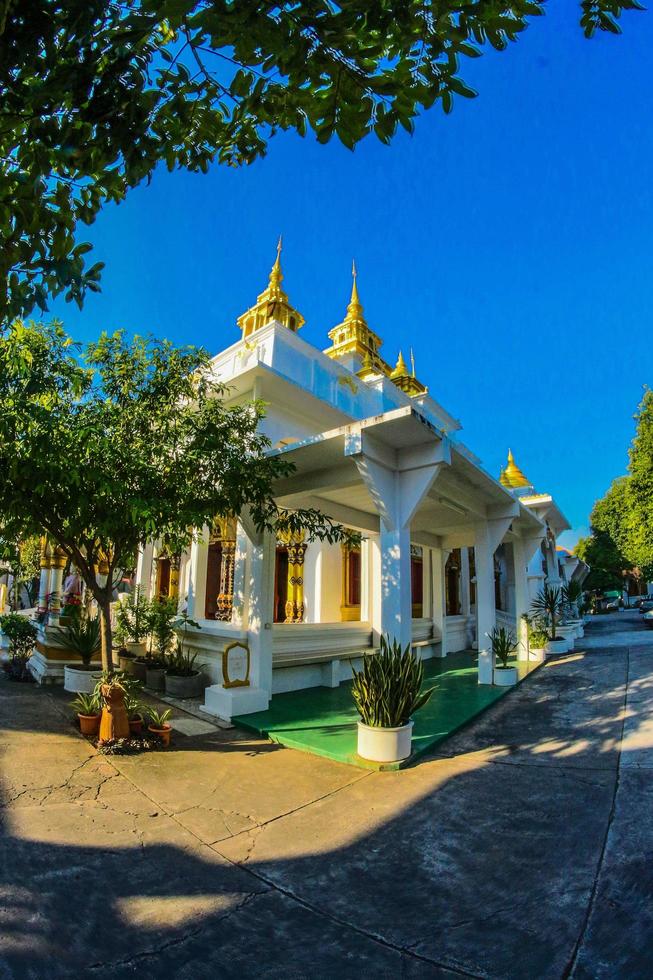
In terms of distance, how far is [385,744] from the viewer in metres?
5.15

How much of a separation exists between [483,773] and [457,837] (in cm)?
140

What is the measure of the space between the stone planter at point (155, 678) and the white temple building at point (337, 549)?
0.76m

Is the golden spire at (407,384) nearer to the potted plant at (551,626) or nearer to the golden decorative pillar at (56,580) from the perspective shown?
the potted plant at (551,626)

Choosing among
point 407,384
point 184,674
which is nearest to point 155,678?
point 184,674

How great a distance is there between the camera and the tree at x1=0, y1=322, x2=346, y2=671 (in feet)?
16.4

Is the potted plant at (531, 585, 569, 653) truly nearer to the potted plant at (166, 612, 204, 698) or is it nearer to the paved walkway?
the paved walkway

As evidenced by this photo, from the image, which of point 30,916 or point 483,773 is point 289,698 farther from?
point 30,916

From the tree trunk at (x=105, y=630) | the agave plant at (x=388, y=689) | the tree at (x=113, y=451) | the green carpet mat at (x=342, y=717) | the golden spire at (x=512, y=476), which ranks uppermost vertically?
the golden spire at (x=512, y=476)

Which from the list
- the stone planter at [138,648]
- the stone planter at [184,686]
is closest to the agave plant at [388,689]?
the stone planter at [184,686]

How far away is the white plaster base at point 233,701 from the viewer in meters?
6.95

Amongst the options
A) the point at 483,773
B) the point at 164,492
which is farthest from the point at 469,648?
the point at 164,492

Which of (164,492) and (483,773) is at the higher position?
(164,492)

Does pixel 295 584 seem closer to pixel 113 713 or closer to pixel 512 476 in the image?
pixel 113 713

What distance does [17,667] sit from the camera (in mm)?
10047
